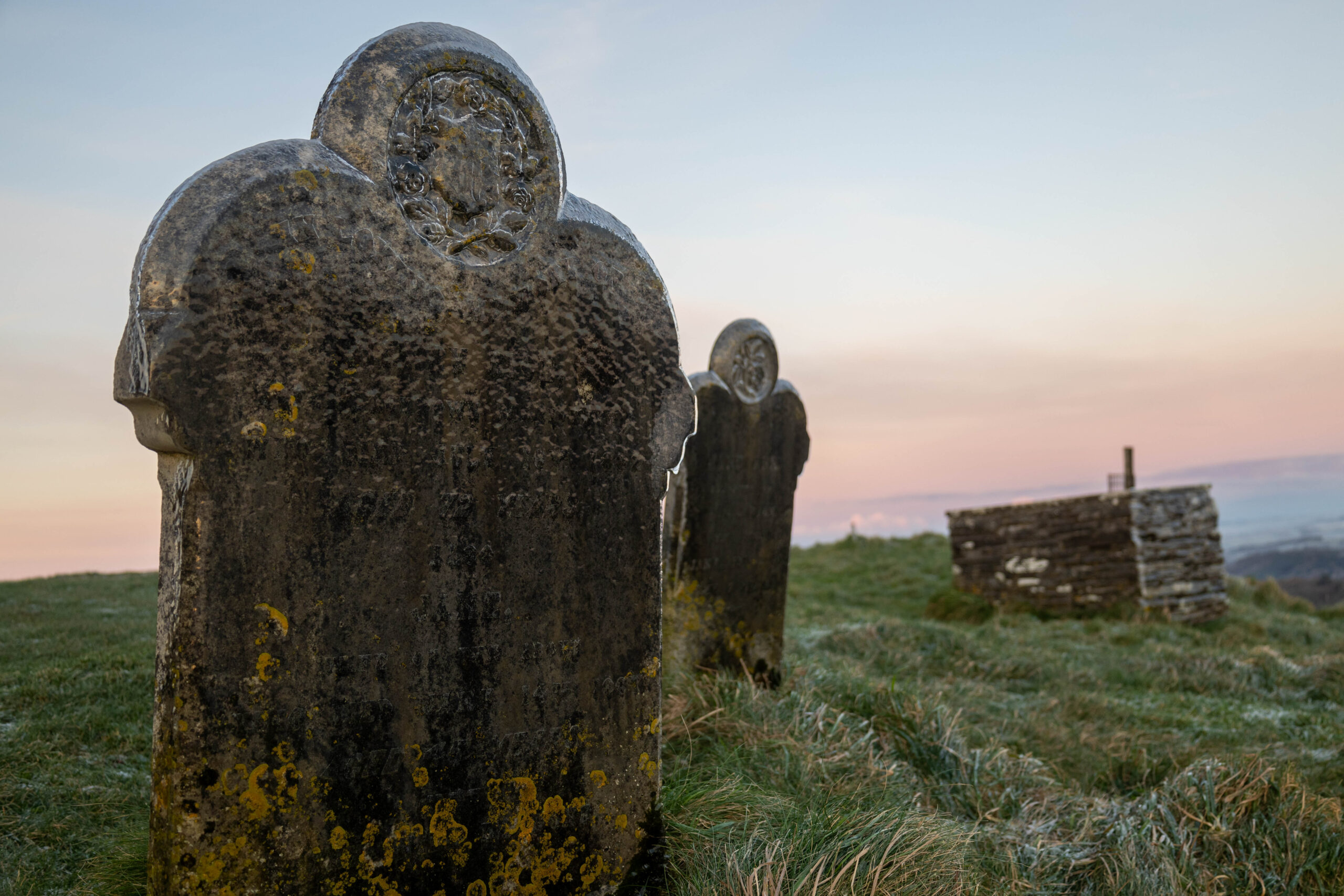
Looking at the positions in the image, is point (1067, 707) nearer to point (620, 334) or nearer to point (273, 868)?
point (620, 334)

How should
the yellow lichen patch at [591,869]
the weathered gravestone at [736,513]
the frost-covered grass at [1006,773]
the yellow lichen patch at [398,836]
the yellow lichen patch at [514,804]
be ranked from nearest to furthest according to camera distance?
the yellow lichen patch at [398,836]
the yellow lichen patch at [514,804]
the yellow lichen patch at [591,869]
the frost-covered grass at [1006,773]
the weathered gravestone at [736,513]

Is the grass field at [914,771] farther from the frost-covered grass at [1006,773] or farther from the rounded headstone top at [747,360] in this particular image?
the rounded headstone top at [747,360]

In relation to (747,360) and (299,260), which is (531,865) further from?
(747,360)

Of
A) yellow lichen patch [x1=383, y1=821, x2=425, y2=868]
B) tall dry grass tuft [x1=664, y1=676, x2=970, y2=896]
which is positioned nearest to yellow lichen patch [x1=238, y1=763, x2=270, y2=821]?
yellow lichen patch [x1=383, y1=821, x2=425, y2=868]

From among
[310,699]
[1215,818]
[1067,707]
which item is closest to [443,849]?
[310,699]

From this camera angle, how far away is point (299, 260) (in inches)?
80.3

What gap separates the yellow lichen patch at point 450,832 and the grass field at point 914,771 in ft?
2.10

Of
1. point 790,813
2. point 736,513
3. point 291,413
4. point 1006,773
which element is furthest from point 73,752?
point 1006,773

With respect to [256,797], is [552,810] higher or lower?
lower

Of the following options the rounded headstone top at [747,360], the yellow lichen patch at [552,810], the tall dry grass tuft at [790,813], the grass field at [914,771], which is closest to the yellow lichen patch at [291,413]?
the yellow lichen patch at [552,810]

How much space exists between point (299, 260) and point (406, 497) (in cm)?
63

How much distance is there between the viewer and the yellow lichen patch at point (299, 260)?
6.64ft

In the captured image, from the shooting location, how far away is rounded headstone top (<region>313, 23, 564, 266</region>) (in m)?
2.15

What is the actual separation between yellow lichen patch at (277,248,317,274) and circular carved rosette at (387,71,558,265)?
0.89 ft
